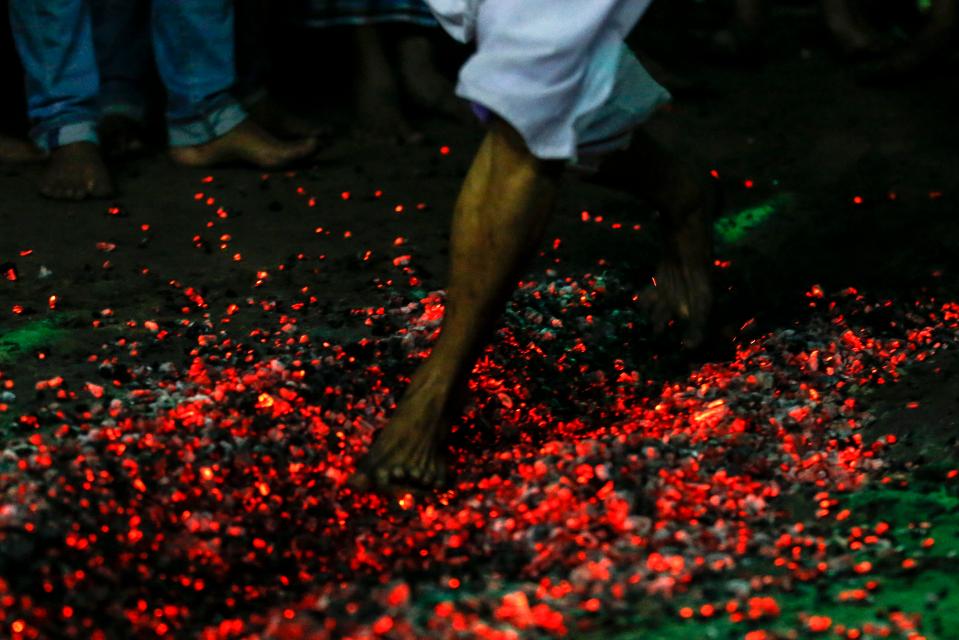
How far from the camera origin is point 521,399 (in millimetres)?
2727

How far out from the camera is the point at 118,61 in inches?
185

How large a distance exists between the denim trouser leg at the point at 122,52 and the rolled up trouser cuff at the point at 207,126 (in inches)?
13.2

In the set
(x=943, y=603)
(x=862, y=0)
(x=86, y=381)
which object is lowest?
(x=862, y=0)

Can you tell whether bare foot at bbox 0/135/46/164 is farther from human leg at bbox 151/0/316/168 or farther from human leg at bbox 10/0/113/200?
human leg at bbox 151/0/316/168

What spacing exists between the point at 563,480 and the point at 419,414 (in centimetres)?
28

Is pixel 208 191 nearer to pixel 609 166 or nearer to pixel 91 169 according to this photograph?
pixel 91 169

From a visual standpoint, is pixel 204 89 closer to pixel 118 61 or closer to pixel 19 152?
pixel 118 61

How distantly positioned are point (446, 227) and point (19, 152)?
60.2 inches

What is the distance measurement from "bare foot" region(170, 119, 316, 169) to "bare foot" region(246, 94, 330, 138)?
1.13 ft

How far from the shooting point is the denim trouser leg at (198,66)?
438cm

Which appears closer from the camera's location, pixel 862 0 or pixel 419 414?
pixel 419 414

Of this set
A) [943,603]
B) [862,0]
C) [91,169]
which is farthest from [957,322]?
[862,0]

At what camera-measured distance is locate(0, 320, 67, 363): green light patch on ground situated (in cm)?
281

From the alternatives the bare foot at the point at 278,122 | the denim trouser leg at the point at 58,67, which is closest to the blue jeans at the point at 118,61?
the denim trouser leg at the point at 58,67
